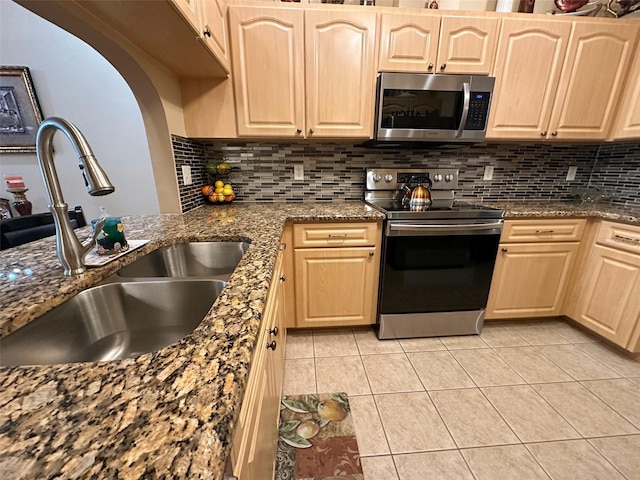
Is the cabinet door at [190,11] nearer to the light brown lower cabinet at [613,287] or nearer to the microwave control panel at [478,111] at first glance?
the microwave control panel at [478,111]

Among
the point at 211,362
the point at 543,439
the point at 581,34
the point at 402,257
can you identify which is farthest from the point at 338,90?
the point at 543,439

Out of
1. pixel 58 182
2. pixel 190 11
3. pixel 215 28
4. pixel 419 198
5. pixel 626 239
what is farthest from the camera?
pixel 419 198

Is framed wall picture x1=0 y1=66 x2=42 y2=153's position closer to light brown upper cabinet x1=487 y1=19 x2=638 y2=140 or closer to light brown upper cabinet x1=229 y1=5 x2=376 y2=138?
light brown upper cabinet x1=229 y1=5 x2=376 y2=138

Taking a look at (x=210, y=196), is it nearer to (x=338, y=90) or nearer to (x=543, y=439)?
(x=338, y=90)

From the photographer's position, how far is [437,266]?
174cm

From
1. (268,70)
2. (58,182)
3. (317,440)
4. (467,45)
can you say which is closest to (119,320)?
(58,182)

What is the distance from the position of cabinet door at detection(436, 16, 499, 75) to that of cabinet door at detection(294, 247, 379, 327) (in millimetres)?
1297

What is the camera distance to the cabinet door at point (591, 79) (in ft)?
5.59

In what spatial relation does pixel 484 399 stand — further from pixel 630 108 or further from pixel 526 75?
pixel 630 108

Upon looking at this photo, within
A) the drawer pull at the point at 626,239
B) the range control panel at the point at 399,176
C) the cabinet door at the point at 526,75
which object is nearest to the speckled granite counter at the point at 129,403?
the range control panel at the point at 399,176

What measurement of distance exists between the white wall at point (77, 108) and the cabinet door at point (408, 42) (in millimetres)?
2376

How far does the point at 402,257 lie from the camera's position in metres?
1.71

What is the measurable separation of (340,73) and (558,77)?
1.46 m

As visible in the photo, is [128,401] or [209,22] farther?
[209,22]
